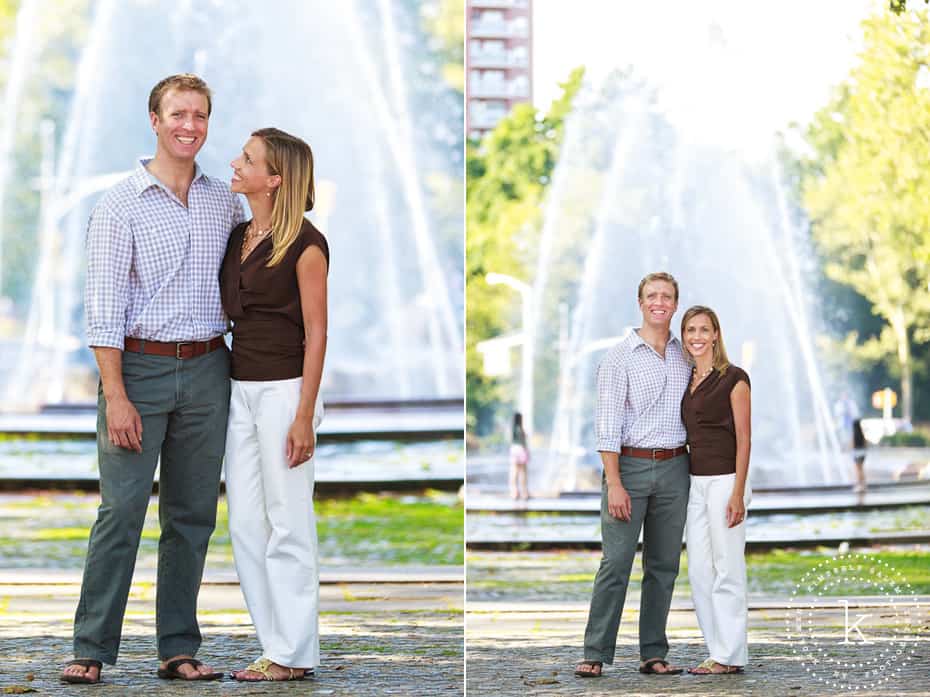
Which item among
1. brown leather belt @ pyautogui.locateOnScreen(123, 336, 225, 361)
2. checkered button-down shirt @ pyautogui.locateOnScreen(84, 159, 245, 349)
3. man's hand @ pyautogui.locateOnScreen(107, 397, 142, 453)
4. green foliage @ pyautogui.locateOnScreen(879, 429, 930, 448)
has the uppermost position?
checkered button-down shirt @ pyautogui.locateOnScreen(84, 159, 245, 349)

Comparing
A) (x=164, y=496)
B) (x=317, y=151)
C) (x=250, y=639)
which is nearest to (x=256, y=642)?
(x=250, y=639)

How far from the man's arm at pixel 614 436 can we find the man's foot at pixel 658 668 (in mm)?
443

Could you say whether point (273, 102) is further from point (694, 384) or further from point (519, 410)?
point (694, 384)

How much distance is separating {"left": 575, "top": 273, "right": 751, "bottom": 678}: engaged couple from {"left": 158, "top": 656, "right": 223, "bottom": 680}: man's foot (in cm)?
119

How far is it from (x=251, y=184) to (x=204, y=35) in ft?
31.0

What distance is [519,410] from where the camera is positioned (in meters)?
12.0

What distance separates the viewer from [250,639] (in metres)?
5.19

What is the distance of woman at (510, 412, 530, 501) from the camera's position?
37.1 ft

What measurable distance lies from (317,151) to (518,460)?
3.47m

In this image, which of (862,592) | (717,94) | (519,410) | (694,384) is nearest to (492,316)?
(519,410)

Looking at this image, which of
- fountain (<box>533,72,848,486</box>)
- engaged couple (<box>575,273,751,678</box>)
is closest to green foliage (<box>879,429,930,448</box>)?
fountain (<box>533,72,848,486</box>)

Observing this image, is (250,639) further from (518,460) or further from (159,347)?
(518,460)

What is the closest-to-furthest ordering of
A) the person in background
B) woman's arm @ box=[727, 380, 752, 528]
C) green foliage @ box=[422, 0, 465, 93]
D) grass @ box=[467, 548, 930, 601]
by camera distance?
woman's arm @ box=[727, 380, 752, 528], grass @ box=[467, 548, 930, 601], the person in background, green foliage @ box=[422, 0, 465, 93]

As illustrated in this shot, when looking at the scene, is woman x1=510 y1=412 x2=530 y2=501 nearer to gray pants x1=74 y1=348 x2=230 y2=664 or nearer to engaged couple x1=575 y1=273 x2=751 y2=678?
engaged couple x1=575 y1=273 x2=751 y2=678
